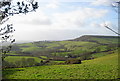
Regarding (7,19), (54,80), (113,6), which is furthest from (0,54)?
(54,80)

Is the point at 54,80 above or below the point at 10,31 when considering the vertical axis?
below

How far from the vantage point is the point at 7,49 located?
8836 millimetres

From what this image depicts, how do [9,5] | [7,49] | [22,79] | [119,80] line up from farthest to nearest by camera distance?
[22,79]
[119,80]
[7,49]
[9,5]

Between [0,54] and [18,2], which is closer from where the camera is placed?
[18,2]

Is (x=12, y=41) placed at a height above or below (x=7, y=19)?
below

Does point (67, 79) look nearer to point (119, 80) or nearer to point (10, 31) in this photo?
point (119, 80)

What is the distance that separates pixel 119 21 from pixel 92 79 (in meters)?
8.66

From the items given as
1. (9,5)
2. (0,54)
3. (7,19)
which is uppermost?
(9,5)

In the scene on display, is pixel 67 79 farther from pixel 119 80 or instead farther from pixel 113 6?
pixel 113 6

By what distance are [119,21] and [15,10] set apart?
6020mm

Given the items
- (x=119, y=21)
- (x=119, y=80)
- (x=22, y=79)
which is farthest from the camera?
(x=22, y=79)

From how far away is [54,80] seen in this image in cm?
1638

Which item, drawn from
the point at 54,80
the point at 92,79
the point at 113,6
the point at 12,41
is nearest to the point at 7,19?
the point at 12,41

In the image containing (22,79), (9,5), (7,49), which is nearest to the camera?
(9,5)
